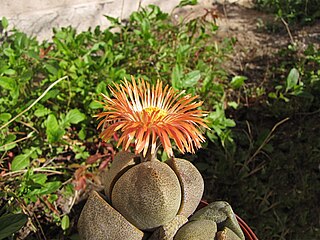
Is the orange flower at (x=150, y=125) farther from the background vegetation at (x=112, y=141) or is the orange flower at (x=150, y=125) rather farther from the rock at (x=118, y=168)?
the background vegetation at (x=112, y=141)

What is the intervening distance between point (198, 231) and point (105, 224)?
0.69ft

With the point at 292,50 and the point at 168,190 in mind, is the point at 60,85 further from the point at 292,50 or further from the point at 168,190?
the point at 292,50

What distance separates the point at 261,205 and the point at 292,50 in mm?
1011

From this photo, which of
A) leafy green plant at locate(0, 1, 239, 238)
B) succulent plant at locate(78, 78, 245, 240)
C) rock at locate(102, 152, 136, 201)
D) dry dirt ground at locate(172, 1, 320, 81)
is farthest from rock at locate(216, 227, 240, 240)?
dry dirt ground at locate(172, 1, 320, 81)

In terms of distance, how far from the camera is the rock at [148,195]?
111cm

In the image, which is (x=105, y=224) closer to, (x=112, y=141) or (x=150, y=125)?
(x=150, y=125)

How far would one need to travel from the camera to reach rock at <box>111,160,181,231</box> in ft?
3.64

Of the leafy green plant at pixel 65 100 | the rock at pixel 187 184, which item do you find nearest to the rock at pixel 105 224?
the rock at pixel 187 184

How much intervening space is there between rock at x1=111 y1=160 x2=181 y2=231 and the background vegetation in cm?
58

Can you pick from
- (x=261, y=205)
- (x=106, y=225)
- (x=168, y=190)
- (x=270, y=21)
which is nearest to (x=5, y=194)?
(x=106, y=225)

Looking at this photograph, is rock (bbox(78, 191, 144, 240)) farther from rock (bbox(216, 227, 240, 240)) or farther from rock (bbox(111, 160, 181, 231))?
rock (bbox(216, 227, 240, 240))

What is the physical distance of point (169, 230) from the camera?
114 cm

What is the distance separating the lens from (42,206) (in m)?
1.86

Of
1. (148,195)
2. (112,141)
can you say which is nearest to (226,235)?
(148,195)
